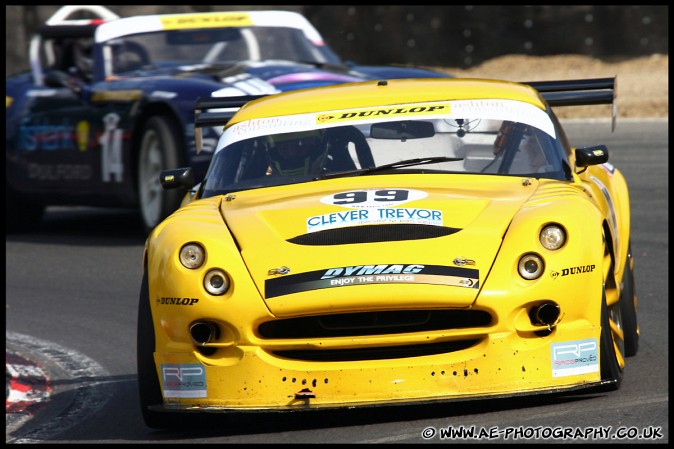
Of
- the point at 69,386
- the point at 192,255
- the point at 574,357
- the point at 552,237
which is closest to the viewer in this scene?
the point at 574,357

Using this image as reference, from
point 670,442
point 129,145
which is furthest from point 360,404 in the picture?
point 129,145

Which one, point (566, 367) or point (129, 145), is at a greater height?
point (566, 367)

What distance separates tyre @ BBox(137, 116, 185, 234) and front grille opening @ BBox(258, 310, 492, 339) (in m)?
5.86

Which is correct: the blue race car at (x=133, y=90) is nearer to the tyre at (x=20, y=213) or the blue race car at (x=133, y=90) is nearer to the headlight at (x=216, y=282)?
the tyre at (x=20, y=213)

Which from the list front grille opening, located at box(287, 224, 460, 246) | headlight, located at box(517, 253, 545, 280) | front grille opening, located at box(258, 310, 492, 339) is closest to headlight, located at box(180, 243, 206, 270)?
front grille opening, located at box(287, 224, 460, 246)

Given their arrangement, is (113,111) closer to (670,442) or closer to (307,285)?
(307,285)

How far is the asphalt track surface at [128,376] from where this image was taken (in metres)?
5.31

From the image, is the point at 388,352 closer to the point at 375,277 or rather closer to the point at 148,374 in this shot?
the point at 375,277

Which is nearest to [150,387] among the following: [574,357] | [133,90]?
[574,357]

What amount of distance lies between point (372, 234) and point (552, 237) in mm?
687

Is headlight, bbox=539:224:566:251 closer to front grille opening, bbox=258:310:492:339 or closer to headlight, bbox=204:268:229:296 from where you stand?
front grille opening, bbox=258:310:492:339

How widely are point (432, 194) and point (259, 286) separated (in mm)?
928

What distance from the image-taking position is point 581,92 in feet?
26.8

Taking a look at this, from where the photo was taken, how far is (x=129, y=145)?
11.7 m
